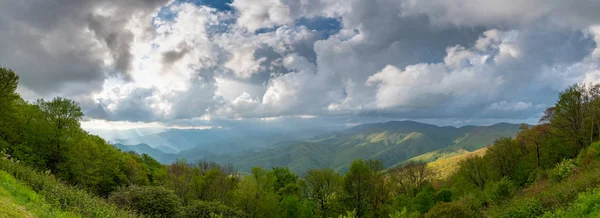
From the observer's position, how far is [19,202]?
17.5 metres

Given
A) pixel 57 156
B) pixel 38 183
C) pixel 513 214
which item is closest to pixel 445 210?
pixel 513 214

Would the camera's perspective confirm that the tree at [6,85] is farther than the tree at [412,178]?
No

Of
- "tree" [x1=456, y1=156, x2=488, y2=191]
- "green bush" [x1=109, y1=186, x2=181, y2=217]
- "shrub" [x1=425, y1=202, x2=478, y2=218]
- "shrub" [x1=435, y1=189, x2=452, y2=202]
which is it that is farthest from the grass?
"tree" [x1=456, y1=156, x2=488, y2=191]

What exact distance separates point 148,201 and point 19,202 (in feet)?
71.5

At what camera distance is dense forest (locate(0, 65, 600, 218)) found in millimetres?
37781

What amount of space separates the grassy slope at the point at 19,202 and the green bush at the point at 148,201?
1671 cm

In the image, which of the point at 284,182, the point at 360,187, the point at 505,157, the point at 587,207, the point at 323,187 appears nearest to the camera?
the point at 587,207

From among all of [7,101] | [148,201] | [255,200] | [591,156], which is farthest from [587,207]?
[7,101]

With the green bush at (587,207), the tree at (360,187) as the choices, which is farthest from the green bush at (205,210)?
→ the green bush at (587,207)

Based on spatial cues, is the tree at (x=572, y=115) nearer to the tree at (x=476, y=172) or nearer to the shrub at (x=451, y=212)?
the tree at (x=476, y=172)

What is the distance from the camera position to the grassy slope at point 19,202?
15.0 m

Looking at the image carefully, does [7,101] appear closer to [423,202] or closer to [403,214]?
[403,214]

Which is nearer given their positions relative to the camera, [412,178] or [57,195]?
[57,195]

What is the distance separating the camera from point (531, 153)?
222 ft
